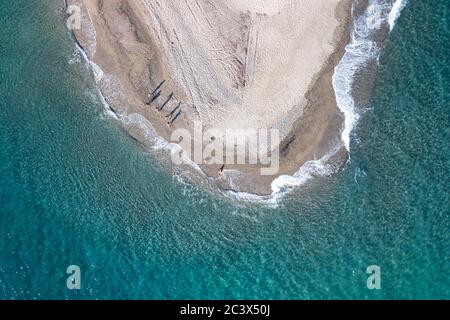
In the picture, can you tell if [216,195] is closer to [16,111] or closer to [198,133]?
[198,133]

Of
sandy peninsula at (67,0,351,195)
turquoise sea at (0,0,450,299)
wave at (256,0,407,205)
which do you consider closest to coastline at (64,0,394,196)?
sandy peninsula at (67,0,351,195)

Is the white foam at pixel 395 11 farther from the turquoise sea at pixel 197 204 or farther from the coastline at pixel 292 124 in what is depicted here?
the coastline at pixel 292 124

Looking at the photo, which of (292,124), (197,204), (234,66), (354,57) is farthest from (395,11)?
(197,204)

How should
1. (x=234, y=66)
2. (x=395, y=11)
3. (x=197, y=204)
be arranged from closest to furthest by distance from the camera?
(x=395, y=11), (x=234, y=66), (x=197, y=204)

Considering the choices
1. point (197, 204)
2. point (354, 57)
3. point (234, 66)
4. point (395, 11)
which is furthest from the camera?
point (197, 204)

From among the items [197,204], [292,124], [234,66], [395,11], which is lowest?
[197,204]

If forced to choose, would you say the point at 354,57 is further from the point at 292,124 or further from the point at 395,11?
the point at 292,124

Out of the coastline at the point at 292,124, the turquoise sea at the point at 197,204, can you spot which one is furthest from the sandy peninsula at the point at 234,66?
the turquoise sea at the point at 197,204
